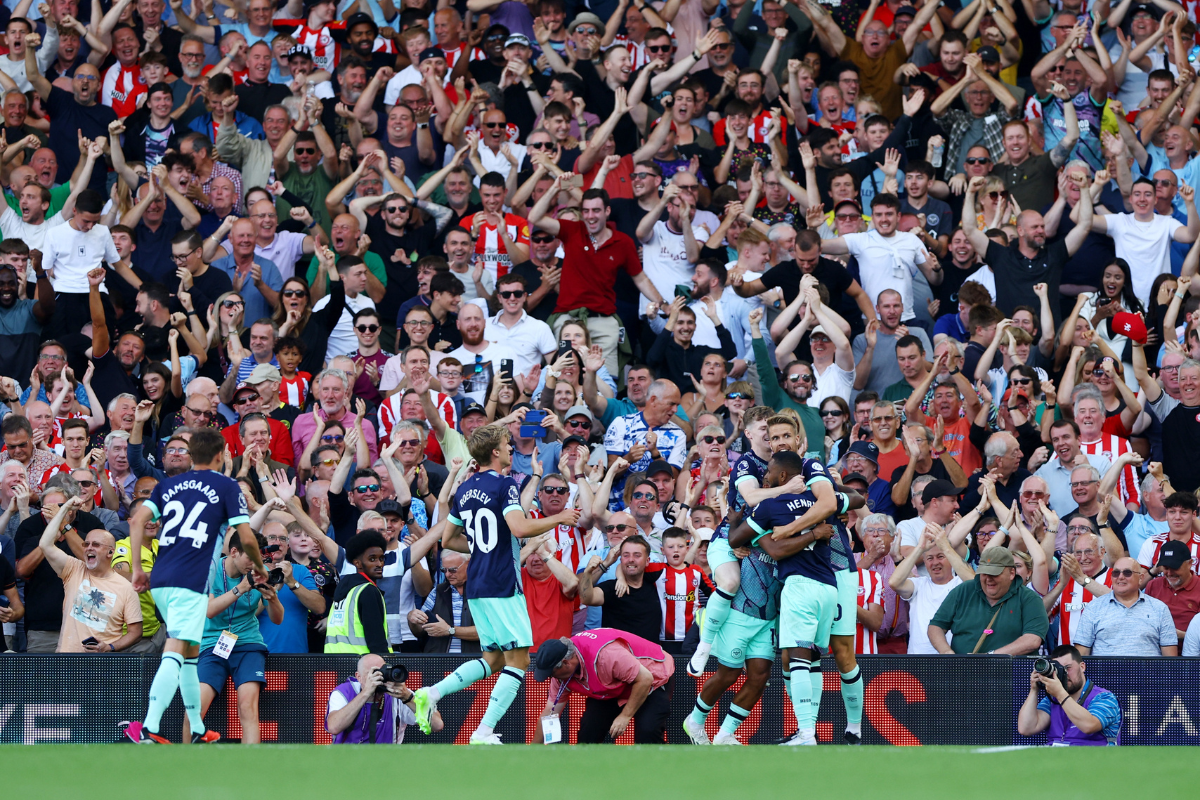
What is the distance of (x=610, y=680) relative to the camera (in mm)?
9695

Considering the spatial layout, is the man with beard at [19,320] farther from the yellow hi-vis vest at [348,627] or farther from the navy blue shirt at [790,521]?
the navy blue shirt at [790,521]

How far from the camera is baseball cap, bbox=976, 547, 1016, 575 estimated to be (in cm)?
1056

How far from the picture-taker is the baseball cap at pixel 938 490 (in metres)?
11.8

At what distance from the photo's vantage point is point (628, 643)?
32.3 ft

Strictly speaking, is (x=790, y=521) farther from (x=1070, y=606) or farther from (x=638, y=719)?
(x=1070, y=606)

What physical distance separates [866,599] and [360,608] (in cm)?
364

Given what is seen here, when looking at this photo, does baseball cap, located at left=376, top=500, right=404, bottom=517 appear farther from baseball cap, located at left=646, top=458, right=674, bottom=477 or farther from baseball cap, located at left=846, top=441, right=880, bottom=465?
baseball cap, located at left=846, top=441, right=880, bottom=465

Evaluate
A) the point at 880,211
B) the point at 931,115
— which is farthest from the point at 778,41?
the point at 880,211

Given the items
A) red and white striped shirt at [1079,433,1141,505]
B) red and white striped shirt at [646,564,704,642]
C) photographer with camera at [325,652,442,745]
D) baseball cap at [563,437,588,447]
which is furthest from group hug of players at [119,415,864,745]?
red and white striped shirt at [1079,433,1141,505]

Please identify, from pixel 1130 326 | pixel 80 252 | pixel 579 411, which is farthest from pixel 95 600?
pixel 1130 326

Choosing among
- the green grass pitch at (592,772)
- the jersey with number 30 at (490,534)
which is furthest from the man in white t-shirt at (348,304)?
the green grass pitch at (592,772)

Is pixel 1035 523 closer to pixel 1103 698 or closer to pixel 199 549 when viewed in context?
pixel 1103 698

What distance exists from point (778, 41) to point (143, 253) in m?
7.16

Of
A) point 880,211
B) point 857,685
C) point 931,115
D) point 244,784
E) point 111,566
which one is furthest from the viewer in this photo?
point 931,115
